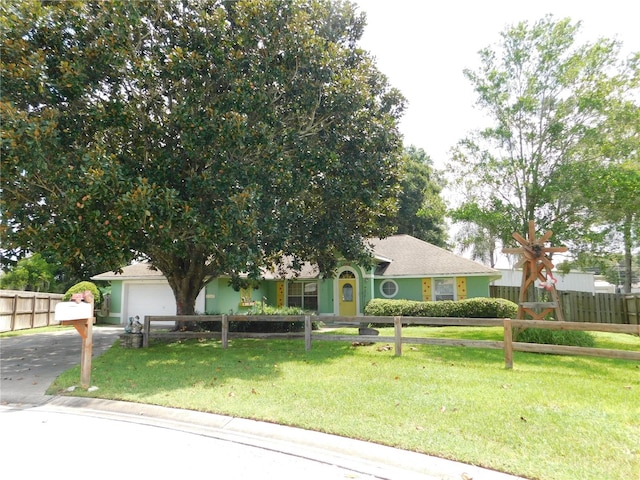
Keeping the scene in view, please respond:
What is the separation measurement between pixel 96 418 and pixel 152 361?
13.4 feet

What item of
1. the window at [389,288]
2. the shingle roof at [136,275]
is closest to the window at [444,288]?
the window at [389,288]

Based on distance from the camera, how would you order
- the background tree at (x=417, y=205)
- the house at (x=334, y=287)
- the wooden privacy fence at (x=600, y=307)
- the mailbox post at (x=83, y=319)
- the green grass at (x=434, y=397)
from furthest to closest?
the background tree at (x=417, y=205) → the house at (x=334, y=287) → the wooden privacy fence at (x=600, y=307) → the mailbox post at (x=83, y=319) → the green grass at (x=434, y=397)

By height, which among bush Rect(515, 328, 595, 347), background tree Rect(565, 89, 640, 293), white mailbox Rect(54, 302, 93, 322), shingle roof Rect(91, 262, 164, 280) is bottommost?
bush Rect(515, 328, 595, 347)

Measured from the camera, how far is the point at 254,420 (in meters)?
5.38

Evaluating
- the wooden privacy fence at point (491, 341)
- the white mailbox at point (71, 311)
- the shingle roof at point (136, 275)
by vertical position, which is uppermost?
the shingle roof at point (136, 275)

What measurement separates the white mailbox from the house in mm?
13800

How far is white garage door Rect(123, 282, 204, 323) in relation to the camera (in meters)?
22.3

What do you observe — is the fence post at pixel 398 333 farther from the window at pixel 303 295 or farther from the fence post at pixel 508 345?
the window at pixel 303 295

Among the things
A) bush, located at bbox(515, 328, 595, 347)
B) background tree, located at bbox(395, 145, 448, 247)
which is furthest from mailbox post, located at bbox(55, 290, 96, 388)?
background tree, located at bbox(395, 145, 448, 247)

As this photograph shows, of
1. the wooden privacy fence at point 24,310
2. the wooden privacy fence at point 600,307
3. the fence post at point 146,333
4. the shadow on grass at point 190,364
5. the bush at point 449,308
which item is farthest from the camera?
the wooden privacy fence at point 600,307

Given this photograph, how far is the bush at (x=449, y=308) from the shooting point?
18406mm

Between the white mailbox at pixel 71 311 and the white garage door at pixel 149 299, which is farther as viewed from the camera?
the white garage door at pixel 149 299

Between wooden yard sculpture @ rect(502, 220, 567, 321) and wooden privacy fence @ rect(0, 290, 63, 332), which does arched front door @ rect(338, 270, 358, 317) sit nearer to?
wooden yard sculpture @ rect(502, 220, 567, 321)

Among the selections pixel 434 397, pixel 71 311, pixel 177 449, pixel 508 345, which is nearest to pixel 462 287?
pixel 508 345
